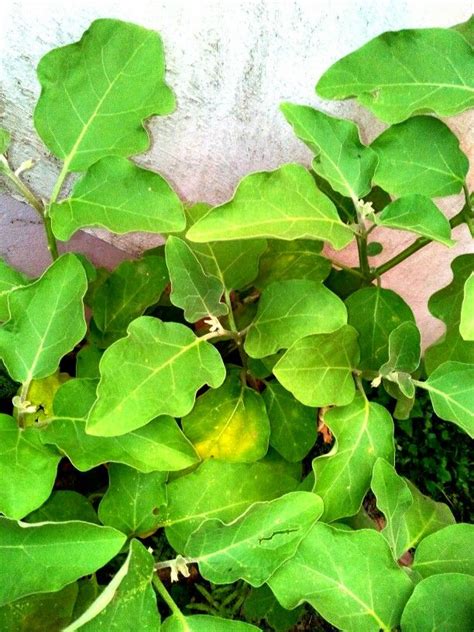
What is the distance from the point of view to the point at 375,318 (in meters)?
1.00

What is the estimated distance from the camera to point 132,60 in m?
0.83

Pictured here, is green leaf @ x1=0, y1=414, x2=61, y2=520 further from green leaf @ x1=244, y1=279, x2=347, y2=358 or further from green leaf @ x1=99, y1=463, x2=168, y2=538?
green leaf @ x1=244, y1=279, x2=347, y2=358

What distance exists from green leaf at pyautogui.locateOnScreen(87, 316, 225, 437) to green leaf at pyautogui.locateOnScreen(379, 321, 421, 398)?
0.71 feet

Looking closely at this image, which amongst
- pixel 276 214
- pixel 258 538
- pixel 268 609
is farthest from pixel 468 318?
pixel 268 609

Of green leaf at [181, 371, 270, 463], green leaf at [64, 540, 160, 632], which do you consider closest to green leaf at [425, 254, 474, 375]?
green leaf at [181, 371, 270, 463]

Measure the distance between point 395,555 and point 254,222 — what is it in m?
0.49

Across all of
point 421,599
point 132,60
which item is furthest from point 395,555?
point 132,60

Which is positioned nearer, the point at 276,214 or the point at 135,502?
the point at 276,214

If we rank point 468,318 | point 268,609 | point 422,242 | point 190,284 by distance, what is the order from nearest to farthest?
point 468,318
point 190,284
point 422,242
point 268,609

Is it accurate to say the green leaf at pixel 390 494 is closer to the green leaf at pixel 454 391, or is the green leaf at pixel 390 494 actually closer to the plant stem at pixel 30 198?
the green leaf at pixel 454 391

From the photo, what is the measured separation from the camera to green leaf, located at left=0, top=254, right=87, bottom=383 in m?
0.83

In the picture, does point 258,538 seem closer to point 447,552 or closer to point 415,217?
point 447,552

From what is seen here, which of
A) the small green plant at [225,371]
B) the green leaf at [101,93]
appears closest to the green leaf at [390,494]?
the small green plant at [225,371]

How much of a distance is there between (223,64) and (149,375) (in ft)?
1.32
